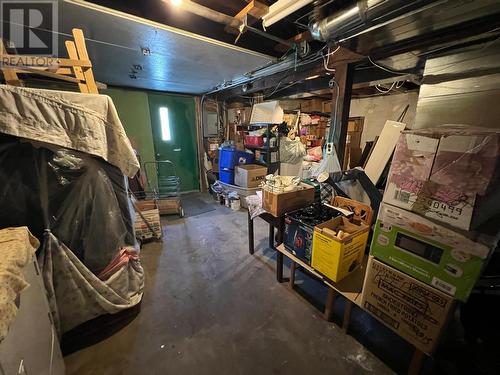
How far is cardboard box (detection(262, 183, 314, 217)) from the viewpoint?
188 centimetres

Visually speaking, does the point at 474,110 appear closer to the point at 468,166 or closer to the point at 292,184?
the point at 468,166

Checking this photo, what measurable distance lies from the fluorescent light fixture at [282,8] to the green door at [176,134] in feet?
11.6

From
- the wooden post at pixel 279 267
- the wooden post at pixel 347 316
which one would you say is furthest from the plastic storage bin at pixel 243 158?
the wooden post at pixel 347 316

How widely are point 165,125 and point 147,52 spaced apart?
2.53 meters

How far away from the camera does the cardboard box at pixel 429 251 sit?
0.92 m

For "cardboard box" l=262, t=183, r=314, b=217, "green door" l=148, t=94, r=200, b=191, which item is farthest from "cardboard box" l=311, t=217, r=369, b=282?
"green door" l=148, t=94, r=200, b=191

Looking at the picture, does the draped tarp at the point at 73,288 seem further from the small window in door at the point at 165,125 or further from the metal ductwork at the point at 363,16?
the small window in door at the point at 165,125

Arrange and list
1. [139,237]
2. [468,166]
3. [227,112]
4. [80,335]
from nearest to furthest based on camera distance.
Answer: [468,166] < [80,335] < [139,237] < [227,112]

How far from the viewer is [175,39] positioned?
1.90 m

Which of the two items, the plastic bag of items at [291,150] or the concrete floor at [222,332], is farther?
the plastic bag of items at [291,150]

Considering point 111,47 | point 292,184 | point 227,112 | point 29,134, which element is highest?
point 111,47

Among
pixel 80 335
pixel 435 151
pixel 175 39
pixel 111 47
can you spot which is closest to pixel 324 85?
pixel 175 39

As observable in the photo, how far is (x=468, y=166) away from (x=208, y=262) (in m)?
2.27

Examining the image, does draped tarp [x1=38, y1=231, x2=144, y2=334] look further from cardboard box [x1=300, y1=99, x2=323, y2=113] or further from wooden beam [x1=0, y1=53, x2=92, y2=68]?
cardboard box [x1=300, y1=99, x2=323, y2=113]
